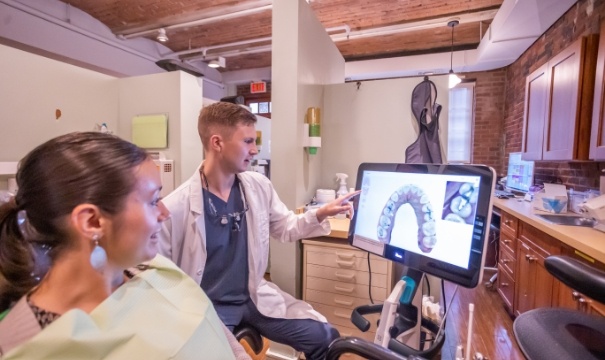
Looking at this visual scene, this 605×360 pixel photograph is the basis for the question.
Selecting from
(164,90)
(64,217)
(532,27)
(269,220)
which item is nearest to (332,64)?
(164,90)

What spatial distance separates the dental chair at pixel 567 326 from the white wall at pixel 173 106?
259 centimetres

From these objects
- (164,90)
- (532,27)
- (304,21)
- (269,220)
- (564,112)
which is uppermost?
(532,27)

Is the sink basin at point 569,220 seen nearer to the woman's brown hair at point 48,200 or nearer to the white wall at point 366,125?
the white wall at point 366,125

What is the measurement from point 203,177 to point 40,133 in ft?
5.69

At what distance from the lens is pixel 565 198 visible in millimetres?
2365

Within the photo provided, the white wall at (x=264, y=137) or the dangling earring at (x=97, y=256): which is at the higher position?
the white wall at (x=264, y=137)

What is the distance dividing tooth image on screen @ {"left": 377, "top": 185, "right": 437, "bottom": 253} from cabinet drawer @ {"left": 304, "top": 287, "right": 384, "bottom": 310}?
89cm

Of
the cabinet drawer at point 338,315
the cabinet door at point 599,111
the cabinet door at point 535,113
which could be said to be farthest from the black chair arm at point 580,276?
the cabinet door at point 535,113

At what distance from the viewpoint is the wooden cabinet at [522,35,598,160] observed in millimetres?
2010

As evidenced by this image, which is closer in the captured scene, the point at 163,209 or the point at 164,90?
the point at 163,209

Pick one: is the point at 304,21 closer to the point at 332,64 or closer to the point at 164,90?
the point at 332,64

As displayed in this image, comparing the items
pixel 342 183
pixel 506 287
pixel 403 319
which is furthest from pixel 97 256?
pixel 506 287

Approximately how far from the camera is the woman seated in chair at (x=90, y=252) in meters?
0.58

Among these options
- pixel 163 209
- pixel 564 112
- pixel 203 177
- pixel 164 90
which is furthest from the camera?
pixel 164 90
